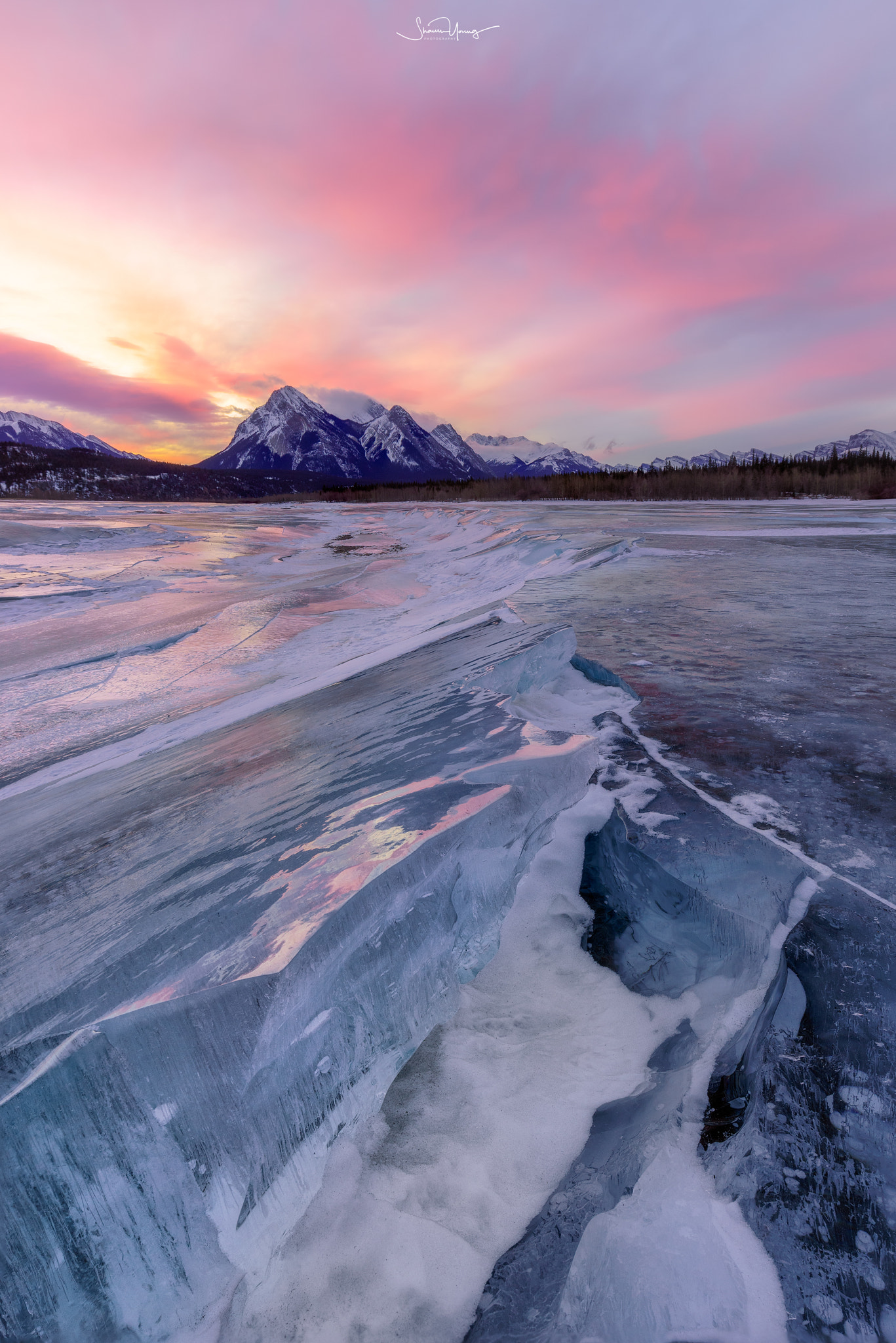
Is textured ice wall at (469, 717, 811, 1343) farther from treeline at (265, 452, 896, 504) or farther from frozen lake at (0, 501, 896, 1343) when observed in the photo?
treeline at (265, 452, 896, 504)

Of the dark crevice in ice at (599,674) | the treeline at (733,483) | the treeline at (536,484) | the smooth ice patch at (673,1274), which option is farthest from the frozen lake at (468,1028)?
the treeline at (536,484)

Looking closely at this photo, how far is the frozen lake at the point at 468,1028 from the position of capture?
971 millimetres

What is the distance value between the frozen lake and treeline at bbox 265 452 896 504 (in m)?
30.0

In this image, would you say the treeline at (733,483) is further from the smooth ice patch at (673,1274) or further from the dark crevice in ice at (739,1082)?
the smooth ice patch at (673,1274)

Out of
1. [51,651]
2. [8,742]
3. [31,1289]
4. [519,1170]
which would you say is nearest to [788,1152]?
[519,1170]

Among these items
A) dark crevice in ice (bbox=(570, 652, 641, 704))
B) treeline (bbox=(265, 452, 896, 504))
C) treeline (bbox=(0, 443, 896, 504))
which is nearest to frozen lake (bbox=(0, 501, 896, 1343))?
dark crevice in ice (bbox=(570, 652, 641, 704))

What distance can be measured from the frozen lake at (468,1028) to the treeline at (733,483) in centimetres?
2997

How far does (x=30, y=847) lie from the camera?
213 centimetres

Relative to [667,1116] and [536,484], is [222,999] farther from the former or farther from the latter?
[536,484]

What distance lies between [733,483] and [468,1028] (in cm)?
3274

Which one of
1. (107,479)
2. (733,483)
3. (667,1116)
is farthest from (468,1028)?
(107,479)

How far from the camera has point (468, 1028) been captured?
151cm

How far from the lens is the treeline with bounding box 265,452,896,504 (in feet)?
87.4

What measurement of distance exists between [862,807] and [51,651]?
623cm
